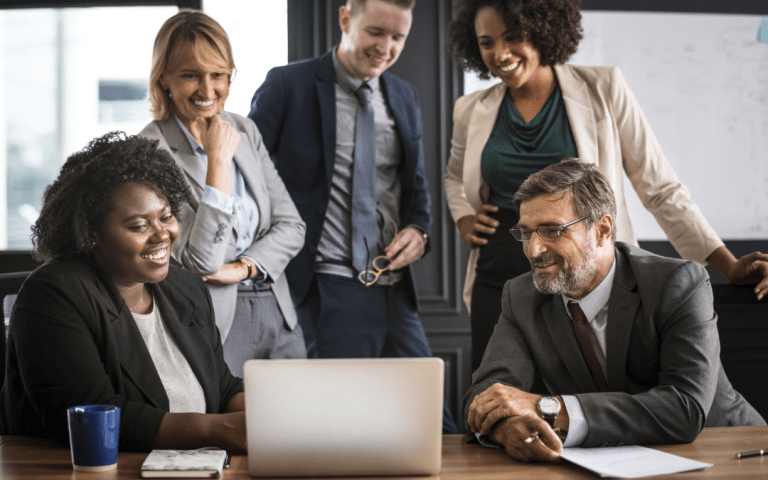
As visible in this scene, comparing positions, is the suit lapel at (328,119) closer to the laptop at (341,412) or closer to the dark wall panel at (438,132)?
the dark wall panel at (438,132)

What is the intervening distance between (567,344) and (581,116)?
991 millimetres

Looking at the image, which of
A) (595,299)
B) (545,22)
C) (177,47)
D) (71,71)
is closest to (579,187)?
(595,299)

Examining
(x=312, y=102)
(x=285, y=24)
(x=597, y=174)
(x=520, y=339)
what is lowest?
(x=520, y=339)

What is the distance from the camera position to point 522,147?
8.15 ft

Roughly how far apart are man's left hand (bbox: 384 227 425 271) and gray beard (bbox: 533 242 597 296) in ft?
3.10

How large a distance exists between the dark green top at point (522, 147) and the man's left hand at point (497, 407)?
3.52ft

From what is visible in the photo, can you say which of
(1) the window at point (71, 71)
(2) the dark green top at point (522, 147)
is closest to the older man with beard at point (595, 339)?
(2) the dark green top at point (522, 147)

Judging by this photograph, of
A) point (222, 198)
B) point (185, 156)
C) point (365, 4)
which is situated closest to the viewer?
point (222, 198)

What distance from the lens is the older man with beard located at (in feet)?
4.75

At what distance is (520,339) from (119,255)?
100 cm

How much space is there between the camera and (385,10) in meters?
2.62

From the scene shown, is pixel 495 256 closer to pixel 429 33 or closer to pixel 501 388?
pixel 501 388

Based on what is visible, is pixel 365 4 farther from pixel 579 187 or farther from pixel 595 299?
pixel 595 299

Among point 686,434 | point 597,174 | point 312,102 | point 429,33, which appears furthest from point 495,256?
point 429,33
